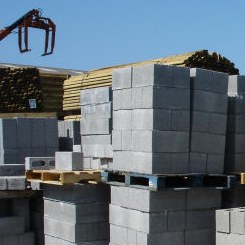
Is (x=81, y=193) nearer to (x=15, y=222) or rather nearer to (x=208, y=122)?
(x=15, y=222)

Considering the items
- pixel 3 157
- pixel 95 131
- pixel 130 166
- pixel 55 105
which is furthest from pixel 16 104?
pixel 130 166

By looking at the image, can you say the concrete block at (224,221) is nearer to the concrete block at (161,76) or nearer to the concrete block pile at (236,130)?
the concrete block pile at (236,130)

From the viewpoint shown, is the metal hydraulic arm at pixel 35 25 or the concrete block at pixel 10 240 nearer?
the concrete block at pixel 10 240

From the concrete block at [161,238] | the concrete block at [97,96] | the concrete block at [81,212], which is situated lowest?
the concrete block at [161,238]

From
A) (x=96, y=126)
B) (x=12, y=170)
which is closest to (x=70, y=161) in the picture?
(x=96, y=126)

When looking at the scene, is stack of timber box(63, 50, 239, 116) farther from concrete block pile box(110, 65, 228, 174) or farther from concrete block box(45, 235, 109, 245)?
concrete block box(45, 235, 109, 245)

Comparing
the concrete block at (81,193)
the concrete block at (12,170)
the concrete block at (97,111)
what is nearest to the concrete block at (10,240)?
the concrete block at (12,170)

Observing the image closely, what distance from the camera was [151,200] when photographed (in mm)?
6059

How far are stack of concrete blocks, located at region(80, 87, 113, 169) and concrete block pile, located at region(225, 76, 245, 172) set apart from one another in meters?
1.53

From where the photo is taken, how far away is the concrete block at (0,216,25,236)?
318 inches

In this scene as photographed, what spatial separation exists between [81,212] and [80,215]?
0.13ft

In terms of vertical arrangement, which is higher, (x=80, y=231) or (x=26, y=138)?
(x=26, y=138)

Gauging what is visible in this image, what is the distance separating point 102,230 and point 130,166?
1.19 metres

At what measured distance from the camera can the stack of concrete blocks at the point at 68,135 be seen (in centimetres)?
964
